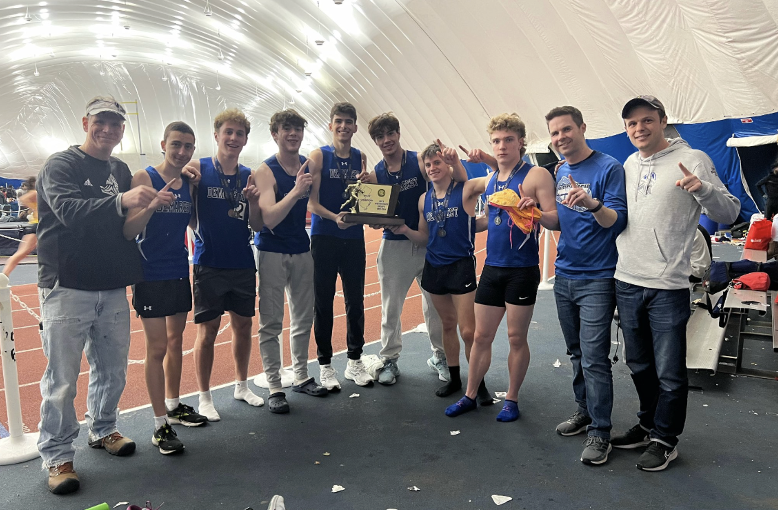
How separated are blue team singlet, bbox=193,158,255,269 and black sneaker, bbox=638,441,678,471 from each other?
293 centimetres

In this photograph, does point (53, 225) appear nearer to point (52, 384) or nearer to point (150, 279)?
point (150, 279)

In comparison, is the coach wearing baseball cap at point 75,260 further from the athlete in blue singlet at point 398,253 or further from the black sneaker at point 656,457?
the black sneaker at point 656,457

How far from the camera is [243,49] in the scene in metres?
28.4

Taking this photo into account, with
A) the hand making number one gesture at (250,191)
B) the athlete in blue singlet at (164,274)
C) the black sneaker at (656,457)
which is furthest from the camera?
the hand making number one gesture at (250,191)

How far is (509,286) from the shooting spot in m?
3.72

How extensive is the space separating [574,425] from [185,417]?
2762 millimetres

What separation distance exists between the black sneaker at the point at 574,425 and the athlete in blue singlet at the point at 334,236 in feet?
5.55

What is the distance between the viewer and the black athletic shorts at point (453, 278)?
13.6 feet

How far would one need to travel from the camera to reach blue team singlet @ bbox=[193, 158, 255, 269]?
12.8ft

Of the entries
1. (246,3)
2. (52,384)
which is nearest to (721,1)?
(52,384)

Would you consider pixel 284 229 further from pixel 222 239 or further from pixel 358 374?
pixel 358 374

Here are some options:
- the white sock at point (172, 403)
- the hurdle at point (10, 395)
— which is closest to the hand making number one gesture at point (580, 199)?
the white sock at point (172, 403)

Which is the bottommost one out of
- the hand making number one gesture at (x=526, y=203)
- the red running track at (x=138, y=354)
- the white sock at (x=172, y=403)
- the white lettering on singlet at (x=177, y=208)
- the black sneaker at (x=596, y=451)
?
the red running track at (x=138, y=354)

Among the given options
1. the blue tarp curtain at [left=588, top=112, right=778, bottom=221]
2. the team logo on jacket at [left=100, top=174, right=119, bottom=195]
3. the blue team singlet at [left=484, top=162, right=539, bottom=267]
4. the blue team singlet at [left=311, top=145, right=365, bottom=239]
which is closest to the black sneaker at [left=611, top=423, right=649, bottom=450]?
the blue team singlet at [left=484, top=162, right=539, bottom=267]
